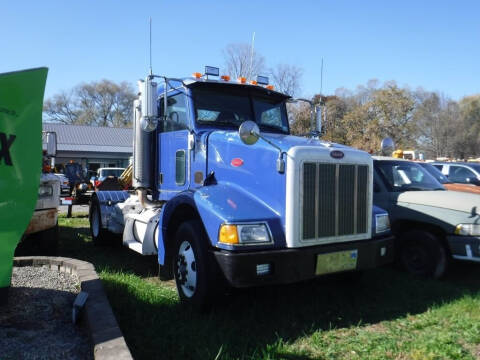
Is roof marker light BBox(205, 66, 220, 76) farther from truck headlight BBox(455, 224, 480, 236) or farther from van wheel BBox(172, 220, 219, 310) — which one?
truck headlight BBox(455, 224, 480, 236)

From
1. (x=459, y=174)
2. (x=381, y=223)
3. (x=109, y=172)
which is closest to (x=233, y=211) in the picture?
(x=381, y=223)

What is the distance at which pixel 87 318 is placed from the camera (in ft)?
10.3

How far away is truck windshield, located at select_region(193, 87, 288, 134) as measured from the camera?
17.0 ft

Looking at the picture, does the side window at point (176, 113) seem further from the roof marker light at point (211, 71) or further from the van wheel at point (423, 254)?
the van wheel at point (423, 254)

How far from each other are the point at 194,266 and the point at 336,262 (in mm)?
1402

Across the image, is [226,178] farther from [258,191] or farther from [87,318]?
[87,318]

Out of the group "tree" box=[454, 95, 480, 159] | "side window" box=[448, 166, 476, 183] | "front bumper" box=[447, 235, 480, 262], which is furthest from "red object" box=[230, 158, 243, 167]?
"tree" box=[454, 95, 480, 159]

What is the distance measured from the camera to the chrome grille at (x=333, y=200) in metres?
3.77

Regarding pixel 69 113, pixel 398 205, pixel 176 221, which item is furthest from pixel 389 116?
pixel 69 113

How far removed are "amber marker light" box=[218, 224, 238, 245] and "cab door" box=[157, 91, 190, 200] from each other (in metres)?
1.73

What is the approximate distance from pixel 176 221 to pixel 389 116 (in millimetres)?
34542

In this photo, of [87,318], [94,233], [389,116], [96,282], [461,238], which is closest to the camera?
[87,318]

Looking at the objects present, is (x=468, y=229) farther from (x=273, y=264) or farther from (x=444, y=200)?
(x=273, y=264)

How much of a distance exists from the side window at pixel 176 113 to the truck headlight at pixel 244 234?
6.88 ft
